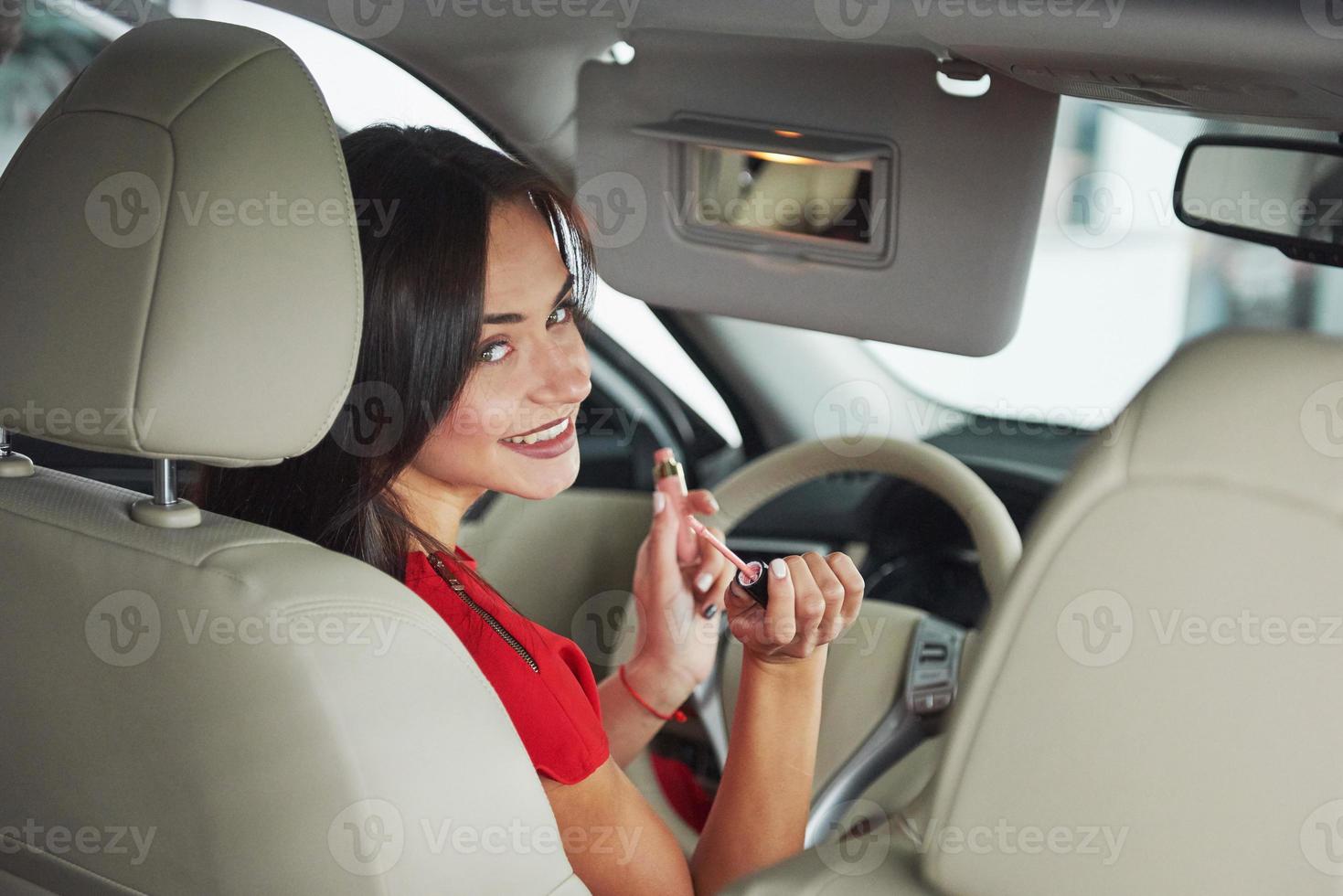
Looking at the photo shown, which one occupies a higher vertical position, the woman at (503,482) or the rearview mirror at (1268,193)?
the rearview mirror at (1268,193)

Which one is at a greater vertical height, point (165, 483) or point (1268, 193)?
point (1268, 193)

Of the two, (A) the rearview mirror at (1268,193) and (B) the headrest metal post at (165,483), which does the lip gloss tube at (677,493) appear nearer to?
Answer: (A) the rearview mirror at (1268,193)

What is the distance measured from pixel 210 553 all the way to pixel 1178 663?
826 mm

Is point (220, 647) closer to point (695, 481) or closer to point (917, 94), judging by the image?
point (917, 94)

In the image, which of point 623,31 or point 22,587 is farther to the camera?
point 623,31

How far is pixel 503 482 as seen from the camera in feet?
5.56

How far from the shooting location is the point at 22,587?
133 centimetres

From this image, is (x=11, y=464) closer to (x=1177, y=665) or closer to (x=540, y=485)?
(x=540, y=485)

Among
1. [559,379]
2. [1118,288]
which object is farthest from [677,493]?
[1118,288]

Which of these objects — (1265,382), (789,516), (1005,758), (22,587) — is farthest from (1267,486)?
(789,516)

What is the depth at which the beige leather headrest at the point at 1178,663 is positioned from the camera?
1193mm

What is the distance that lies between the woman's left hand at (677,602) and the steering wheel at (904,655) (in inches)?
9.0

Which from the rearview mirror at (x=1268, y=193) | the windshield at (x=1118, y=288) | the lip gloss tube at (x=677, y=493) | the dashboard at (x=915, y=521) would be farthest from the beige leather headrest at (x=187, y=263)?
the windshield at (x=1118, y=288)

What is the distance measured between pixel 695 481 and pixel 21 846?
2.04 metres
